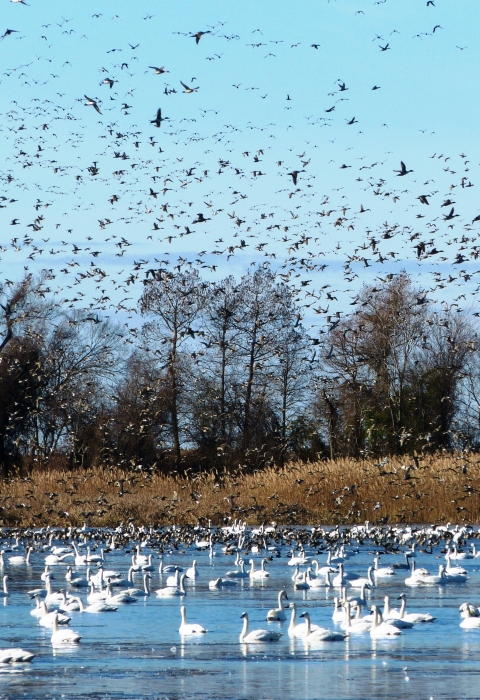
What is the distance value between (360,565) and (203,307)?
28.4 metres

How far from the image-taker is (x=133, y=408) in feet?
169

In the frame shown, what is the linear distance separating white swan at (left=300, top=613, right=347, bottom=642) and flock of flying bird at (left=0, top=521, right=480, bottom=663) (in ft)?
0.05

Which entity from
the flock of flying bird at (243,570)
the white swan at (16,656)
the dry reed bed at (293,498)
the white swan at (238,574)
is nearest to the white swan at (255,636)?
the flock of flying bird at (243,570)

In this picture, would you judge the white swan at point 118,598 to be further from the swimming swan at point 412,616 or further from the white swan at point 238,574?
the swimming swan at point 412,616

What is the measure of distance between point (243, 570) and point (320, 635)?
280 inches

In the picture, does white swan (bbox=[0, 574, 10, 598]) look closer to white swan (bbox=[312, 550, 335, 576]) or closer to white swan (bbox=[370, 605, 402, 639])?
white swan (bbox=[312, 550, 335, 576])

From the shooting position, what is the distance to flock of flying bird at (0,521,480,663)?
13.9m

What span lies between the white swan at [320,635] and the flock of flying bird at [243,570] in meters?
0.01

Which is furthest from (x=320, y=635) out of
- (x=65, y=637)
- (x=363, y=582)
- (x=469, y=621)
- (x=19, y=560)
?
(x=19, y=560)

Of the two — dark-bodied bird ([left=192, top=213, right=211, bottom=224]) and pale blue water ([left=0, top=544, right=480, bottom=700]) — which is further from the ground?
dark-bodied bird ([left=192, top=213, right=211, bottom=224])

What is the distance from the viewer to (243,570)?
66.1ft

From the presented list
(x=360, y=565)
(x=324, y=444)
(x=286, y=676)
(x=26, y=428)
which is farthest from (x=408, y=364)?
(x=286, y=676)

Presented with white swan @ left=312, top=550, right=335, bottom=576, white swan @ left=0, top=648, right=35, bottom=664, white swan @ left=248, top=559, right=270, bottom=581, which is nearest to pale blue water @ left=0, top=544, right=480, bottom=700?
white swan @ left=0, top=648, right=35, bottom=664

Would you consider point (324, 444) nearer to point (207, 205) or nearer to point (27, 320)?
point (27, 320)
